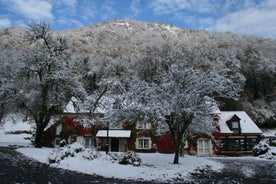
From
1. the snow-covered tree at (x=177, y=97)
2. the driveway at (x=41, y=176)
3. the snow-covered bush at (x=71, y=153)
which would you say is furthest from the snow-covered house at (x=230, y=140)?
the driveway at (x=41, y=176)

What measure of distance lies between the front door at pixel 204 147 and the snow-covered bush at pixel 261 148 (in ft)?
21.1

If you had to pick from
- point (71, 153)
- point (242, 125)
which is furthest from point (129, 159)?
point (242, 125)

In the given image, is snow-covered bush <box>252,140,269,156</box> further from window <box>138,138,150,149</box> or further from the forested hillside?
window <box>138,138,150,149</box>

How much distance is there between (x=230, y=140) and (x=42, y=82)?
29.1 meters

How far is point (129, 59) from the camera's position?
251 ft

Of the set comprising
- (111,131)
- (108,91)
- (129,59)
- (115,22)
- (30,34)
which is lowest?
(111,131)

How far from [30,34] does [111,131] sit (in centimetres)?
1774

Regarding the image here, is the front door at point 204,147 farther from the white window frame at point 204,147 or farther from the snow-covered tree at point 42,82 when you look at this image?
the snow-covered tree at point 42,82

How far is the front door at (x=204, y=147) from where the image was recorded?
137 ft

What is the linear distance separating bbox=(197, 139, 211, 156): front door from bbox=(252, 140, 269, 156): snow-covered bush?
6442mm

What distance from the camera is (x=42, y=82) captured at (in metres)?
31.0

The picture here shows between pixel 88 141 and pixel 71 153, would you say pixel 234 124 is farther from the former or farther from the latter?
pixel 71 153

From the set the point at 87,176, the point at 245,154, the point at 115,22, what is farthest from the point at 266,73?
the point at 115,22

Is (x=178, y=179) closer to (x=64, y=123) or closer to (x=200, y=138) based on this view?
(x=200, y=138)
